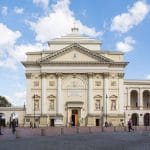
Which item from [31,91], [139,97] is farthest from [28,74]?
[139,97]

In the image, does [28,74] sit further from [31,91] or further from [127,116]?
[127,116]

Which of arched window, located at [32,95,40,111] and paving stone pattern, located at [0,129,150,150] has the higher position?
arched window, located at [32,95,40,111]

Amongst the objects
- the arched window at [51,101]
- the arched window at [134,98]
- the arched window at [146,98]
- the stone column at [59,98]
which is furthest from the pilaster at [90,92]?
the arched window at [146,98]

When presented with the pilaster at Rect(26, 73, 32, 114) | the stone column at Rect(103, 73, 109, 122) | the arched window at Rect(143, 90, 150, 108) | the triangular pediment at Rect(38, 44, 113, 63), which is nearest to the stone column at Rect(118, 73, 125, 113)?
the stone column at Rect(103, 73, 109, 122)

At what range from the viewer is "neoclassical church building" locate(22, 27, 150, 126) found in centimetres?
9231

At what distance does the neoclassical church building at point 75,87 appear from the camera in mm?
92312

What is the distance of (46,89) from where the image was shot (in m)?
93.2

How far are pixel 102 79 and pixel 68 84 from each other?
6.64 m

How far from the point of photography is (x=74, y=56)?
9338 centimetres

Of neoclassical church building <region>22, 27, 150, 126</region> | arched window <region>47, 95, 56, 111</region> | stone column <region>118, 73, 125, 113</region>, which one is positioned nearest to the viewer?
neoclassical church building <region>22, 27, 150, 126</region>

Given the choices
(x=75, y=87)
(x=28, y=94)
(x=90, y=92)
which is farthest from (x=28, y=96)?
(x=90, y=92)

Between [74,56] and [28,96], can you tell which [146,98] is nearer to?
[74,56]

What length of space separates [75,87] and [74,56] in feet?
19.6

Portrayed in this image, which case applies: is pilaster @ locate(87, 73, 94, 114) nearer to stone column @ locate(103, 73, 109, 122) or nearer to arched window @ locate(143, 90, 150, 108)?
stone column @ locate(103, 73, 109, 122)
